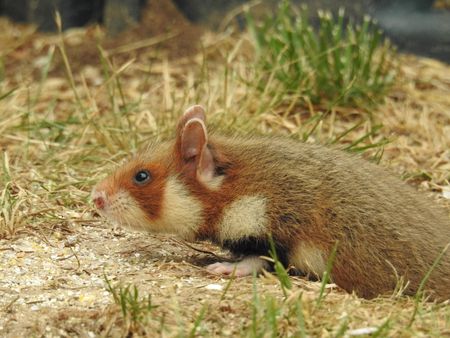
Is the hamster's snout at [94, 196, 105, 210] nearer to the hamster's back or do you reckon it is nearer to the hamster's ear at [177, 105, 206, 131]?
the hamster's ear at [177, 105, 206, 131]

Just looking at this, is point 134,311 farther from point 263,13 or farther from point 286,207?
point 263,13

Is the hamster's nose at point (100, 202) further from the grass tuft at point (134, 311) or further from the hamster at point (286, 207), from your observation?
the grass tuft at point (134, 311)

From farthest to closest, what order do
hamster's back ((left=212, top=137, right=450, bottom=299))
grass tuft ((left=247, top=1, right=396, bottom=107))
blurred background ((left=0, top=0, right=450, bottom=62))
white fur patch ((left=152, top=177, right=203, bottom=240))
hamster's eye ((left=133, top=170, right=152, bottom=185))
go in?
1. blurred background ((left=0, top=0, right=450, bottom=62))
2. grass tuft ((left=247, top=1, right=396, bottom=107))
3. hamster's eye ((left=133, top=170, right=152, bottom=185))
4. white fur patch ((left=152, top=177, right=203, bottom=240))
5. hamster's back ((left=212, top=137, right=450, bottom=299))

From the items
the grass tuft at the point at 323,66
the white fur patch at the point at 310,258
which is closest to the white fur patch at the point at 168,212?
the white fur patch at the point at 310,258

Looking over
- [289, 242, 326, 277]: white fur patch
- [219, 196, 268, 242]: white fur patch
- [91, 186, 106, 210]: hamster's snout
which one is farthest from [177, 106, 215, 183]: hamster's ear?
[289, 242, 326, 277]: white fur patch

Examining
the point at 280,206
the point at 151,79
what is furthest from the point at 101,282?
the point at 151,79

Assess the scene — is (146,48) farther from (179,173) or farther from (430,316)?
(430,316)

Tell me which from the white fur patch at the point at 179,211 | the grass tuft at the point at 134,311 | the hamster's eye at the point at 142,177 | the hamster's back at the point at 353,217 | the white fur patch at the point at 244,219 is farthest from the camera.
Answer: the hamster's eye at the point at 142,177

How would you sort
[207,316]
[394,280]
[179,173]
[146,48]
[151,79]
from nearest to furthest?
[207,316] < [394,280] < [179,173] < [151,79] < [146,48]
